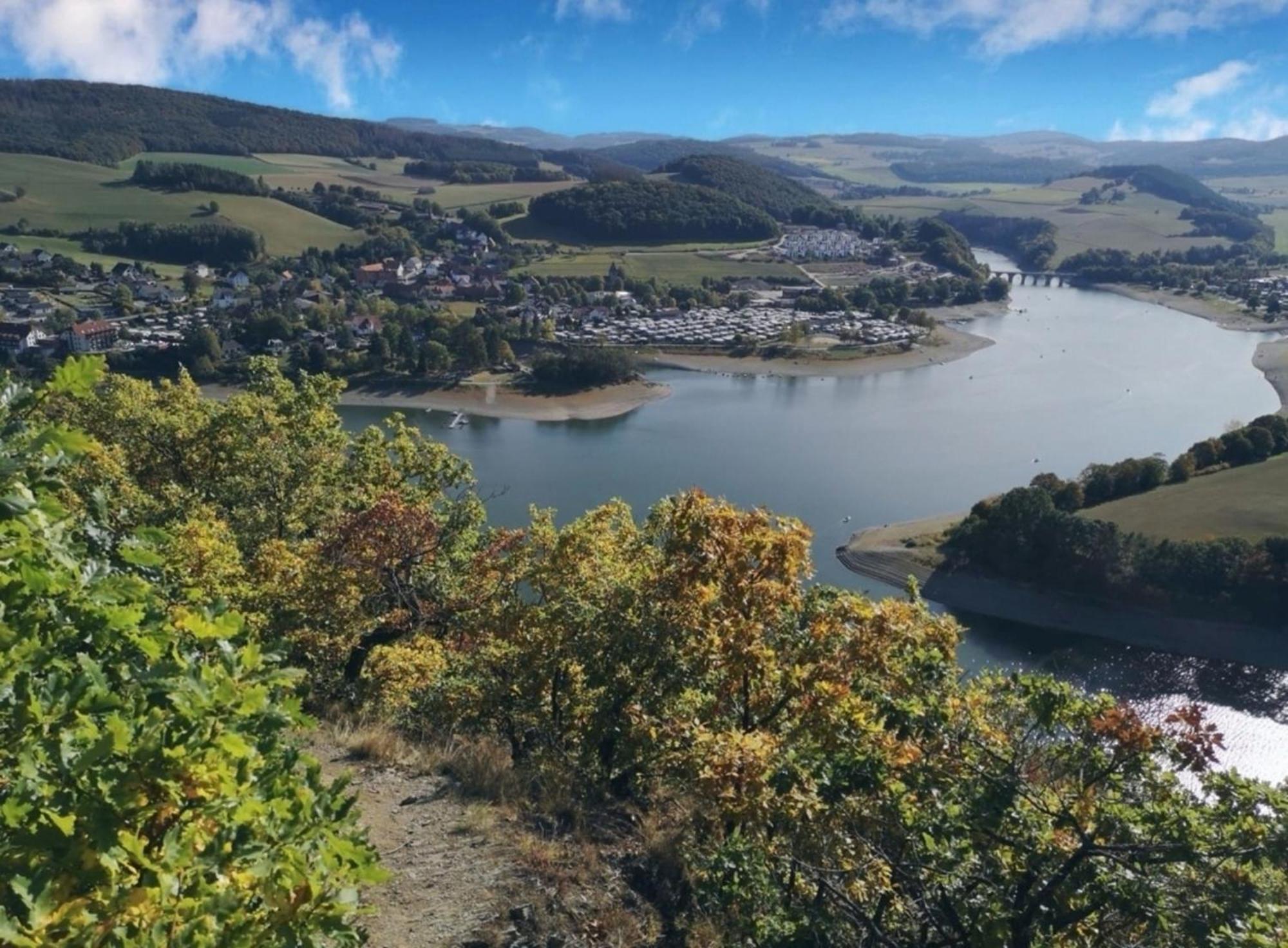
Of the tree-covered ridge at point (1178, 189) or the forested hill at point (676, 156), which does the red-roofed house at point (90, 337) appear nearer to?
the tree-covered ridge at point (1178, 189)

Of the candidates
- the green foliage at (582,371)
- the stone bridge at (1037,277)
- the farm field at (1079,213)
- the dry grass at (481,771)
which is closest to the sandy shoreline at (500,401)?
the green foliage at (582,371)

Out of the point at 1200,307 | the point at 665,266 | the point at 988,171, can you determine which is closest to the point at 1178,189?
the point at 988,171

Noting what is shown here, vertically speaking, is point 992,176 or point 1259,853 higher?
point 992,176

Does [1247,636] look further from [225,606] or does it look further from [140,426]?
[225,606]

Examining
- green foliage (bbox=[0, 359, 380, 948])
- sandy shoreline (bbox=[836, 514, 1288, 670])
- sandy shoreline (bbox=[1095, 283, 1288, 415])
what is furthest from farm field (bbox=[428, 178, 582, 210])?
green foliage (bbox=[0, 359, 380, 948])

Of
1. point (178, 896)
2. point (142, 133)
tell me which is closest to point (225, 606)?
point (178, 896)

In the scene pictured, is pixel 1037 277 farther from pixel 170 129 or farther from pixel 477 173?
pixel 170 129
